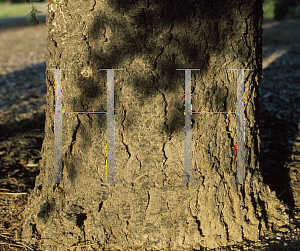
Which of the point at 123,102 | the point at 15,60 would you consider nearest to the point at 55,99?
Result: the point at 123,102

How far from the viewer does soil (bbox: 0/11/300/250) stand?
7.70 feet

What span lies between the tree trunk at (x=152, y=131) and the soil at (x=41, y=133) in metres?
0.20

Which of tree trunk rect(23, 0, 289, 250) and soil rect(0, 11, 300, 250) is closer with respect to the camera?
tree trunk rect(23, 0, 289, 250)

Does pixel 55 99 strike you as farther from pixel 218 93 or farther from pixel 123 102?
pixel 218 93

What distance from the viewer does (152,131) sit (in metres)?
1.94

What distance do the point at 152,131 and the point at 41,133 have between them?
9.41ft

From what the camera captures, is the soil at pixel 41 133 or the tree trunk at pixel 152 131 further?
the soil at pixel 41 133

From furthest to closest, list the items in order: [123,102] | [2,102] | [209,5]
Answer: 1. [2,102]
2. [123,102]
3. [209,5]

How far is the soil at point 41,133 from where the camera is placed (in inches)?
92.4

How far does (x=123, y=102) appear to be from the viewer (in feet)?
6.24

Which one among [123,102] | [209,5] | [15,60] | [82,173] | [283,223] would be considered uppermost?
[15,60]

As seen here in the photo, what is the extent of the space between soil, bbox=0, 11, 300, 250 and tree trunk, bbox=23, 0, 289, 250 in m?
0.20

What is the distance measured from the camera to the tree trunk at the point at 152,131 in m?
1.81

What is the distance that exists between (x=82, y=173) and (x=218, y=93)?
1020 mm
